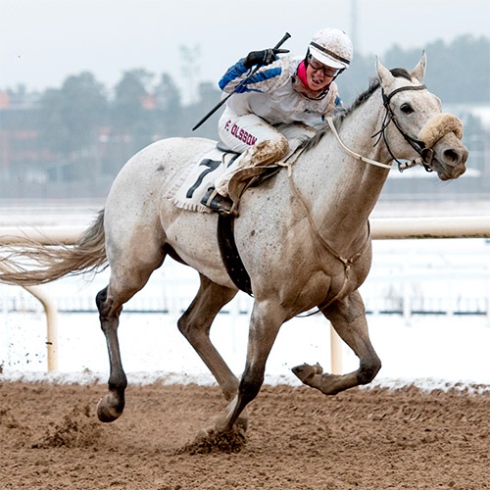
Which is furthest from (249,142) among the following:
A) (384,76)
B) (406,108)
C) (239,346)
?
(239,346)

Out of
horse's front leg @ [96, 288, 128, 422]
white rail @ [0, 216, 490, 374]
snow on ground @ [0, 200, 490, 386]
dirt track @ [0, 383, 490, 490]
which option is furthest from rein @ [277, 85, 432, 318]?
snow on ground @ [0, 200, 490, 386]

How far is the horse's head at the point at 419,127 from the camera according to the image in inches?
162

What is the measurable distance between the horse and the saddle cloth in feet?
0.18

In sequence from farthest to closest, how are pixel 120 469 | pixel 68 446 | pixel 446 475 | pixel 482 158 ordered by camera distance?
pixel 482 158
pixel 68 446
pixel 120 469
pixel 446 475

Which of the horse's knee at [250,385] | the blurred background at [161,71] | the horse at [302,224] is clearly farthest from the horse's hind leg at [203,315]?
the blurred background at [161,71]

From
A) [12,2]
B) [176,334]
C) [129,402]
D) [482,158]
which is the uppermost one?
[129,402]

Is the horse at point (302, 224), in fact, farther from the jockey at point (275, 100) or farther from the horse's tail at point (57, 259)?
the horse's tail at point (57, 259)

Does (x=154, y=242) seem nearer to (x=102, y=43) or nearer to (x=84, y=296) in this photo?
(x=84, y=296)

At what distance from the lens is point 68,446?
213 inches

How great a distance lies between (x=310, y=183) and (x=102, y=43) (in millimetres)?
47759

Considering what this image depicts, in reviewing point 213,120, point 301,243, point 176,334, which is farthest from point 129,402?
point 213,120

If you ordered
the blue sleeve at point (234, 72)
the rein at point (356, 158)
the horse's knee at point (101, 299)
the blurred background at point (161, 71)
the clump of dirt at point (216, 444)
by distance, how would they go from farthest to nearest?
1. the blurred background at point (161, 71)
2. the horse's knee at point (101, 299)
3. the clump of dirt at point (216, 444)
4. the blue sleeve at point (234, 72)
5. the rein at point (356, 158)

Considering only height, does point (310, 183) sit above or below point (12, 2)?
above

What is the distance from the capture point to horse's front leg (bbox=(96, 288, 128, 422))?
5.55 m
